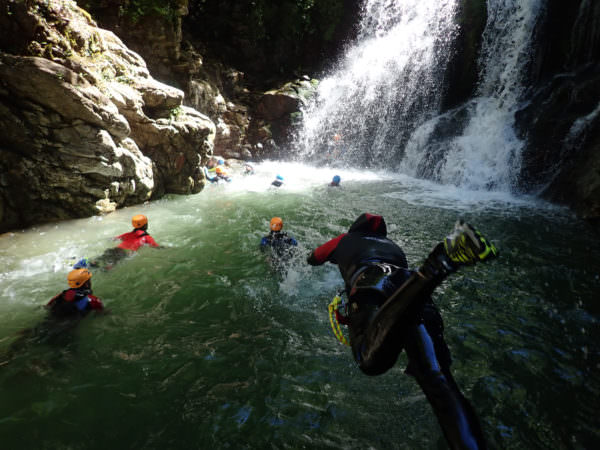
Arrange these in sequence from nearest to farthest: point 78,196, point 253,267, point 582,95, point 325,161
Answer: point 253,267 < point 78,196 < point 582,95 < point 325,161

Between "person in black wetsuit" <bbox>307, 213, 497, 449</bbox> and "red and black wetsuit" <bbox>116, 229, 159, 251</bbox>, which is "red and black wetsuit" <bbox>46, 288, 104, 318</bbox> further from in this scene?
"person in black wetsuit" <bbox>307, 213, 497, 449</bbox>

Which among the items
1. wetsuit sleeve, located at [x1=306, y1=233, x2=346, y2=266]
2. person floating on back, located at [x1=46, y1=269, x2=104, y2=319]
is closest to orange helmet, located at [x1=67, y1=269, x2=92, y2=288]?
person floating on back, located at [x1=46, y1=269, x2=104, y2=319]

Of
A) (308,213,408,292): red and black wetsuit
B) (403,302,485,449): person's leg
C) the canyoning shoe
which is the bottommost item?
(403,302,485,449): person's leg

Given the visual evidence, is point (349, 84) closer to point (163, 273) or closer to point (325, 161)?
point (325, 161)

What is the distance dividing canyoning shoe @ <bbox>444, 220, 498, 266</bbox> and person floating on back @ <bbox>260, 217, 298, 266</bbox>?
375 cm

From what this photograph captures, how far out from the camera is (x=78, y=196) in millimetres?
7383

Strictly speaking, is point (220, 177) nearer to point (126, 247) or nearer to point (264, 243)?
point (126, 247)

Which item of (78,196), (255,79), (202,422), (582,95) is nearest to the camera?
(202,422)

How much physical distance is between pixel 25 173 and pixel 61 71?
101 inches

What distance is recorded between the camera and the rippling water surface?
2.33 m

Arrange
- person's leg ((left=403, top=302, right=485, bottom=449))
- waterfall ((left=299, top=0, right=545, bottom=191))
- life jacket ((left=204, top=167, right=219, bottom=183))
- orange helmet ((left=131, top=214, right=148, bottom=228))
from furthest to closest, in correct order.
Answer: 1. life jacket ((left=204, top=167, right=219, bottom=183))
2. waterfall ((left=299, top=0, right=545, bottom=191))
3. orange helmet ((left=131, top=214, right=148, bottom=228))
4. person's leg ((left=403, top=302, right=485, bottom=449))

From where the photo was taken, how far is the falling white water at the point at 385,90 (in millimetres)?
17359

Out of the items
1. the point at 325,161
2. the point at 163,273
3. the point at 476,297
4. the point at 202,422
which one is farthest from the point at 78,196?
the point at 325,161

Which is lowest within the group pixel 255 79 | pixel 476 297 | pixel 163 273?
pixel 163 273
